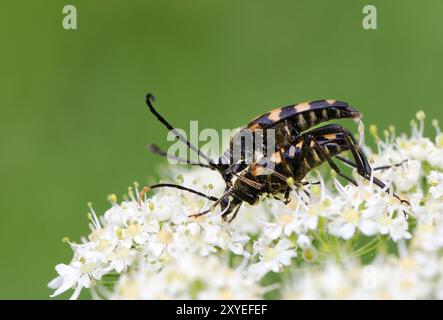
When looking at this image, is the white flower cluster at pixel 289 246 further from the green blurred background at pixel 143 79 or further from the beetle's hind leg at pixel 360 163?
the green blurred background at pixel 143 79

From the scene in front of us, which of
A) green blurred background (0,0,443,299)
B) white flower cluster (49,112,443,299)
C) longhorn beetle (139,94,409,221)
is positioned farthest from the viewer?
green blurred background (0,0,443,299)

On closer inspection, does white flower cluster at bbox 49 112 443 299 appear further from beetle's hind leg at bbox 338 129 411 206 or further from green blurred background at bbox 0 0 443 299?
green blurred background at bbox 0 0 443 299

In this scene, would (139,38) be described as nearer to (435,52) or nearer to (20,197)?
(20,197)

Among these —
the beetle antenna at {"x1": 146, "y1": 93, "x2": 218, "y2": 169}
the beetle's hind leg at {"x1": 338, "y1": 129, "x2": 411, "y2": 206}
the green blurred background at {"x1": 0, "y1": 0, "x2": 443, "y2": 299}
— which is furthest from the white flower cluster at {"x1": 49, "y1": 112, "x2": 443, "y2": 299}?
the green blurred background at {"x1": 0, "y1": 0, "x2": 443, "y2": 299}

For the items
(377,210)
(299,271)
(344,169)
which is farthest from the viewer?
(344,169)

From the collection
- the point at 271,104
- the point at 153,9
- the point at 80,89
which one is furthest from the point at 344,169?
the point at 153,9

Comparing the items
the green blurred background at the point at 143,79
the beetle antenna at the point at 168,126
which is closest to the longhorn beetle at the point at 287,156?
the beetle antenna at the point at 168,126
